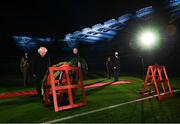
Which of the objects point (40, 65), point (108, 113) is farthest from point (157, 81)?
point (40, 65)

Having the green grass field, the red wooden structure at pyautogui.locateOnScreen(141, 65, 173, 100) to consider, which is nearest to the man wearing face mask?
the green grass field

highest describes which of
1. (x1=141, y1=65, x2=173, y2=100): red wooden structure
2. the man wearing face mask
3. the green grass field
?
the man wearing face mask

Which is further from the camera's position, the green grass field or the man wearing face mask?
the man wearing face mask

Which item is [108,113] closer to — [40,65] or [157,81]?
[157,81]

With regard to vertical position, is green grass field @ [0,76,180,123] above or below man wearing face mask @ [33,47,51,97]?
below

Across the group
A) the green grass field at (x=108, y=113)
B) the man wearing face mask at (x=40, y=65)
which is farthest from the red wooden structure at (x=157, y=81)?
the man wearing face mask at (x=40, y=65)

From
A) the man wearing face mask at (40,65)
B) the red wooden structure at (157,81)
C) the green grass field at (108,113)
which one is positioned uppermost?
the man wearing face mask at (40,65)

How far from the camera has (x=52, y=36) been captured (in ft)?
99.3

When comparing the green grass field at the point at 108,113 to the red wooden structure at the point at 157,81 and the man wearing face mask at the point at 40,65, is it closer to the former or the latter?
the red wooden structure at the point at 157,81

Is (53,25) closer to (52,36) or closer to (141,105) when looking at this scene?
(52,36)

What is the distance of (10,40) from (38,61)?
20.8m

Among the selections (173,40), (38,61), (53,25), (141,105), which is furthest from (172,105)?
(53,25)

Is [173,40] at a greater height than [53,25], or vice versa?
[53,25]

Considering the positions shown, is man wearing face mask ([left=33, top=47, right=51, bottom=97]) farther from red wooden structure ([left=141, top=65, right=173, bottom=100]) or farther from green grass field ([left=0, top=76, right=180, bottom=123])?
red wooden structure ([left=141, top=65, right=173, bottom=100])
